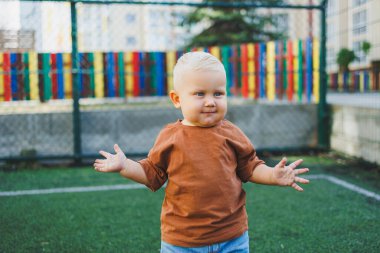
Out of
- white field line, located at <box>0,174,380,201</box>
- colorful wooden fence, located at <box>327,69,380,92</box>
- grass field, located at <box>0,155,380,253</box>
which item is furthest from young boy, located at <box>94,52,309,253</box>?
colorful wooden fence, located at <box>327,69,380,92</box>

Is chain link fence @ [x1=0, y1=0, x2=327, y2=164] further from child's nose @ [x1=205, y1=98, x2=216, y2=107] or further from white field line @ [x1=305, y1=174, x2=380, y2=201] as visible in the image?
child's nose @ [x1=205, y1=98, x2=216, y2=107]

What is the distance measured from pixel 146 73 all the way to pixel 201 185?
17.1ft

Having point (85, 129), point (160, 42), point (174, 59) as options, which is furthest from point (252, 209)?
point (160, 42)

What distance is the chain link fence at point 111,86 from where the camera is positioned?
626cm

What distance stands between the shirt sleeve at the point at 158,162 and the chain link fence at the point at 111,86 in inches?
170

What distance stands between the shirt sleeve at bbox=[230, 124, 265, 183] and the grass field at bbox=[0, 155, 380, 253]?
1.29 meters

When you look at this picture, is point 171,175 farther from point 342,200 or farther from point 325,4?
point 325,4

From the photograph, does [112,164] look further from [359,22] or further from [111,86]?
[359,22]

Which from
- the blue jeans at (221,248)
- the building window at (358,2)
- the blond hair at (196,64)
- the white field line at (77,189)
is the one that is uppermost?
the building window at (358,2)

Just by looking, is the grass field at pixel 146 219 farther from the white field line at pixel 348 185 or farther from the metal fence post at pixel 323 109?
the metal fence post at pixel 323 109

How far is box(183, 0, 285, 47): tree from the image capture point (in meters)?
16.2

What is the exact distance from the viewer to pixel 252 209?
411cm

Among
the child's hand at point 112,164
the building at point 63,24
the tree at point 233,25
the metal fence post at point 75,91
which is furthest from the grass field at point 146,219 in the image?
the tree at point 233,25

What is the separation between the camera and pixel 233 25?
16734mm
